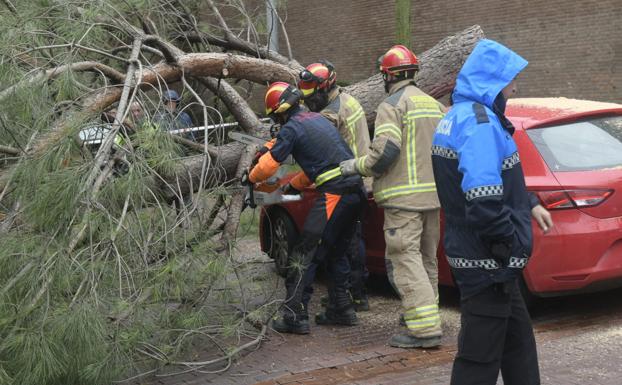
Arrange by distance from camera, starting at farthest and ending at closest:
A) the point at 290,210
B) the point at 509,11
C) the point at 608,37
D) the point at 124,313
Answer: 1. the point at 509,11
2. the point at 608,37
3. the point at 290,210
4. the point at 124,313

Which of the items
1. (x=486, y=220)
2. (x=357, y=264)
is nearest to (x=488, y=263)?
(x=486, y=220)

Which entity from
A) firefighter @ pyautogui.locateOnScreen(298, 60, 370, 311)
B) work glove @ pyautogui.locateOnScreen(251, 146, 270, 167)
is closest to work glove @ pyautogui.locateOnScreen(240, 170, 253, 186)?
work glove @ pyautogui.locateOnScreen(251, 146, 270, 167)

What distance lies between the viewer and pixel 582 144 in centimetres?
605

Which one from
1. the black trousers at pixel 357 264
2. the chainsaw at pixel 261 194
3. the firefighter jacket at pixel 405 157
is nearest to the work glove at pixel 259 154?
the chainsaw at pixel 261 194

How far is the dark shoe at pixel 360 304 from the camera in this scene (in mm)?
6871

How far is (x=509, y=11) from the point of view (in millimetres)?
16156

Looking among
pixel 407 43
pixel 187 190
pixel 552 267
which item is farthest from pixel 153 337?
pixel 407 43

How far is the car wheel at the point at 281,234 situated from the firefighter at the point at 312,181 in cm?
119

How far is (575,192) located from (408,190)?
1129 millimetres

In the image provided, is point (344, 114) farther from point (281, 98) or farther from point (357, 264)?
point (357, 264)

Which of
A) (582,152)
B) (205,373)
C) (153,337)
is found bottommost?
(205,373)

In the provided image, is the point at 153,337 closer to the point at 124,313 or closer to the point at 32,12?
the point at 124,313

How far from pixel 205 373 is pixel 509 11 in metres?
12.6

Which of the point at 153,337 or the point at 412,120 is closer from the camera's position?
the point at 153,337
